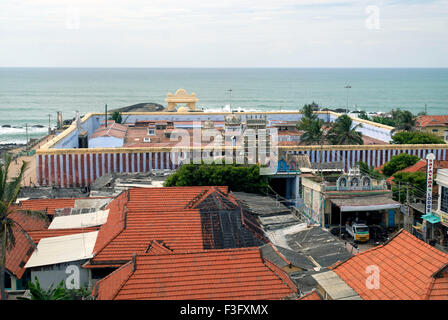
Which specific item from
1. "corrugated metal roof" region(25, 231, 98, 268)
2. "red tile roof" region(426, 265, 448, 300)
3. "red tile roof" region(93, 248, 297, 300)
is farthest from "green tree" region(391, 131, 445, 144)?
"red tile roof" region(426, 265, 448, 300)

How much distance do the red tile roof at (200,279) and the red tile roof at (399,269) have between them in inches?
84.4

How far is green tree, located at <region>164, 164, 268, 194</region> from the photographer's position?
25984 millimetres

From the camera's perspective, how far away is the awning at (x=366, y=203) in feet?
74.9

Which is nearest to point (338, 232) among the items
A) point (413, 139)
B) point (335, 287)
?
point (335, 287)

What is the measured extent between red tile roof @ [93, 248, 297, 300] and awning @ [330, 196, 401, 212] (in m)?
9.72

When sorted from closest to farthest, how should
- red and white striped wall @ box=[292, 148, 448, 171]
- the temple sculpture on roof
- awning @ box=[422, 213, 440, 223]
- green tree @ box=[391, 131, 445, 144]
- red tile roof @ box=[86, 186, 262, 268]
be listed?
red tile roof @ box=[86, 186, 262, 268], awning @ box=[422, 213, 440, 223], red and white striped wall @ box=[292, 148, 448, 171], green tree @ box=[391, 131, 445, 144], the temple sculpture on roof

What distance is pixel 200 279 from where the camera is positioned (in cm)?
1284

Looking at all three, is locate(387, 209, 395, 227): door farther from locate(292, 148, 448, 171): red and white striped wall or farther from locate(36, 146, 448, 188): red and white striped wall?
locate(292, 148, 448, 171): red and white striped wall

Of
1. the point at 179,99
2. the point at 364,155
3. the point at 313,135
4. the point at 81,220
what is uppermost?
the point at 179,99

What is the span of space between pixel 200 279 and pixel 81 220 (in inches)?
383

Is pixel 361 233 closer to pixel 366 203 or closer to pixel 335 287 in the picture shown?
pixel 366 203

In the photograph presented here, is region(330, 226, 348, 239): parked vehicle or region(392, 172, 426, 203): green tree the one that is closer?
region(330, 226, 348, 239): parked vehicle

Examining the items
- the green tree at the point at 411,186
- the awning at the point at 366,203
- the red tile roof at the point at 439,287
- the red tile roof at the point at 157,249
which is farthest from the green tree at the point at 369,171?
the red tile roof at the point at 439,287
